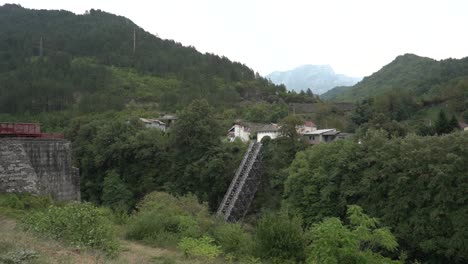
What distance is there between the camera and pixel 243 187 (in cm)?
2708

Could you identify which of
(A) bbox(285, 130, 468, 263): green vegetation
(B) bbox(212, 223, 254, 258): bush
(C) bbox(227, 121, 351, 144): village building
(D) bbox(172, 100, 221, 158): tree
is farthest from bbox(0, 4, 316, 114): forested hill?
(B) bbox(212, 223, 254, 258): bush

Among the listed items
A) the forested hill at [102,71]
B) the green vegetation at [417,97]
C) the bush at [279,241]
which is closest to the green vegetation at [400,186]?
the bush at [279,241]

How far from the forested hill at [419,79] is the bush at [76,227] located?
41.9 meters

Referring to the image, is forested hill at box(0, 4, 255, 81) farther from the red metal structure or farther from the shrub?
the shrub

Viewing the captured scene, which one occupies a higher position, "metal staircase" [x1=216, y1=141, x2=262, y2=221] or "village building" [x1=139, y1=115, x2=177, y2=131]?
"village building" [x1=139, y1=115, x2=177, y2=131]

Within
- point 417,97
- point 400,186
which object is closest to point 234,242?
point 400,186

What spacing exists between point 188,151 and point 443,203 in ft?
60.4

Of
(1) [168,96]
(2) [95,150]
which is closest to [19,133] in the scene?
(2) [95,150]

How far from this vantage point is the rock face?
13.7m

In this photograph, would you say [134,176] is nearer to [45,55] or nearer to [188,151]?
[188,151]

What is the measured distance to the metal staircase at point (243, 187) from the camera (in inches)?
1017

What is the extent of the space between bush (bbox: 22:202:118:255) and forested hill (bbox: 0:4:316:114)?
43.0m

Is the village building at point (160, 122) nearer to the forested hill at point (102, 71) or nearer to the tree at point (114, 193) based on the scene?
the forested hill at point (102, 71)

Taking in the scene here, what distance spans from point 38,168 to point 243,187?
577 inches
